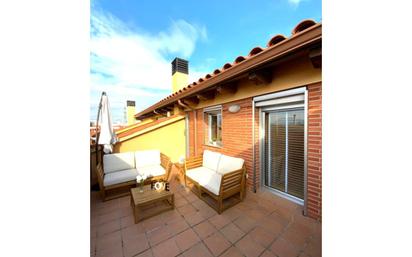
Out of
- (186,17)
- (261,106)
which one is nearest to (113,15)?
(186,17)

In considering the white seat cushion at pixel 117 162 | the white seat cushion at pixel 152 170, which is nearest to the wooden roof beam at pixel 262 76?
the white seat cushion at pixel 152 170

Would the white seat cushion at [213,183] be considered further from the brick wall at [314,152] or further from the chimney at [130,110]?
the chimney at [130,110]

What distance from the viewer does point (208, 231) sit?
2652 millimetres

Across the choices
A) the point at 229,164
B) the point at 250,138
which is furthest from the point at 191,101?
the point at 229,164

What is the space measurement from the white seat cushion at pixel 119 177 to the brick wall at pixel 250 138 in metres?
2.57

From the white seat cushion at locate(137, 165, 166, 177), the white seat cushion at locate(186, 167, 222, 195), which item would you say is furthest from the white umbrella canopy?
the white seat cushion at locate(186, 167, 222, 195)

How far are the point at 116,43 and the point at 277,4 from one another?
490 centimetres

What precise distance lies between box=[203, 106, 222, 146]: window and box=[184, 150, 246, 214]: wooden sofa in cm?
89

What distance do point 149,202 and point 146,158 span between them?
2212 millimetres

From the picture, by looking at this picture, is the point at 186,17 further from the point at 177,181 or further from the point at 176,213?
the point at 176,213

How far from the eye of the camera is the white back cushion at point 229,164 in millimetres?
3726

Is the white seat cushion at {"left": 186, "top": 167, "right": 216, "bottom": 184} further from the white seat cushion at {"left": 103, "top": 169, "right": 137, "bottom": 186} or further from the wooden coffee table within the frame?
the white seat cushion at {"left": 103, "top": 169, "right": 137, "bottom": 186}
